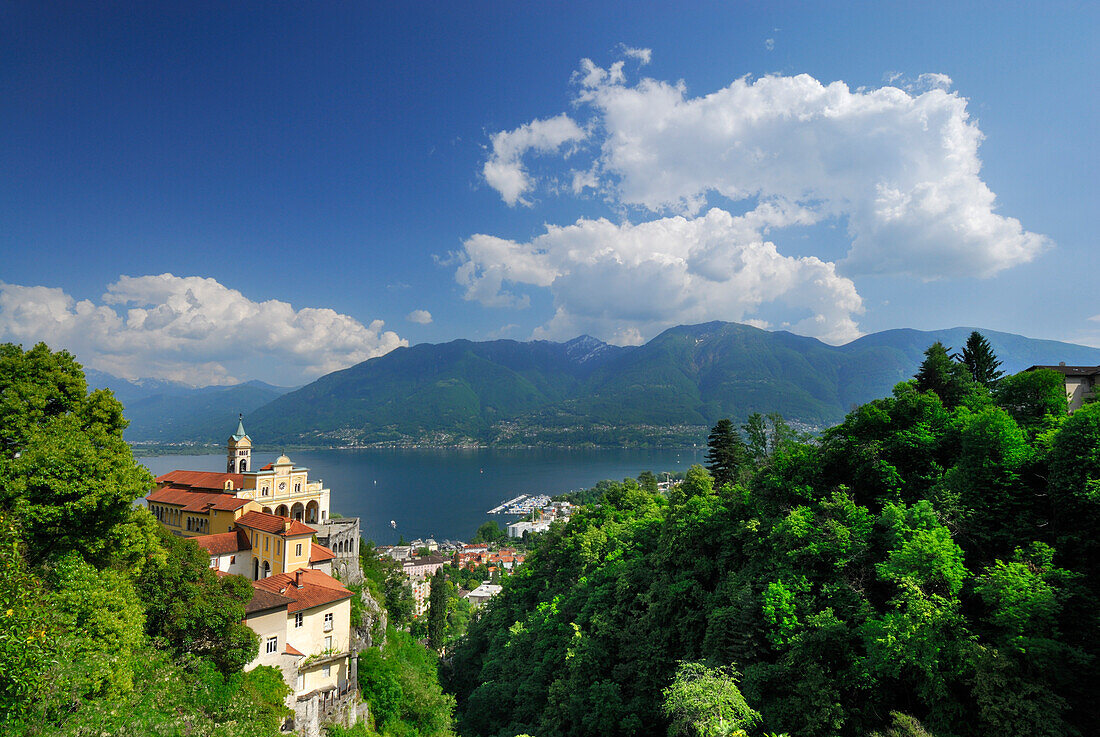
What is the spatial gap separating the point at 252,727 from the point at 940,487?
67.0ft

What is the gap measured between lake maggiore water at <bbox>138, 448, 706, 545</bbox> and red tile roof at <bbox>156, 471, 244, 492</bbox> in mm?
56181

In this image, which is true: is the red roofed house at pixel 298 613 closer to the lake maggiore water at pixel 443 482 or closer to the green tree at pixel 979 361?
the green tree at pixel 979 361

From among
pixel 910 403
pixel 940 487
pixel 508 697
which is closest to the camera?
pixel 940 487

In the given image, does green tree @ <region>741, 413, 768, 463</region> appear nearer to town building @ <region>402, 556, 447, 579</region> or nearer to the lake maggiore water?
town building @ <region>402, 556, 447, 579</region>

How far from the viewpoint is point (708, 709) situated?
420 inches

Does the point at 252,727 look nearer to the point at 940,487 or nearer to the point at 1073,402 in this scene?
the point at 940,487

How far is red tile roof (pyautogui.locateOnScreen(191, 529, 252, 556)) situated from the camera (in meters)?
21.8

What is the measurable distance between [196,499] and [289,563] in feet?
34.0

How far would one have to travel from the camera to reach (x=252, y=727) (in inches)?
525

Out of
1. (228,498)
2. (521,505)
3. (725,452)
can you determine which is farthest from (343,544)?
(521,505)

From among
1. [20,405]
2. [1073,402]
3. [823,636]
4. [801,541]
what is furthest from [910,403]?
[20,405]

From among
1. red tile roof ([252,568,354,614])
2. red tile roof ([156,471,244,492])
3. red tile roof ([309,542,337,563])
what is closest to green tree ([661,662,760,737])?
red tile roof ([252,568,354,614])

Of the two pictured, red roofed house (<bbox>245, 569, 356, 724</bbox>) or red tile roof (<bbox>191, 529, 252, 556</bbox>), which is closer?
red roofed house (<bbox>245, 569, 356, 724</bbox>)

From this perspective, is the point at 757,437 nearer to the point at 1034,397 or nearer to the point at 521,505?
the point at 1034,397
